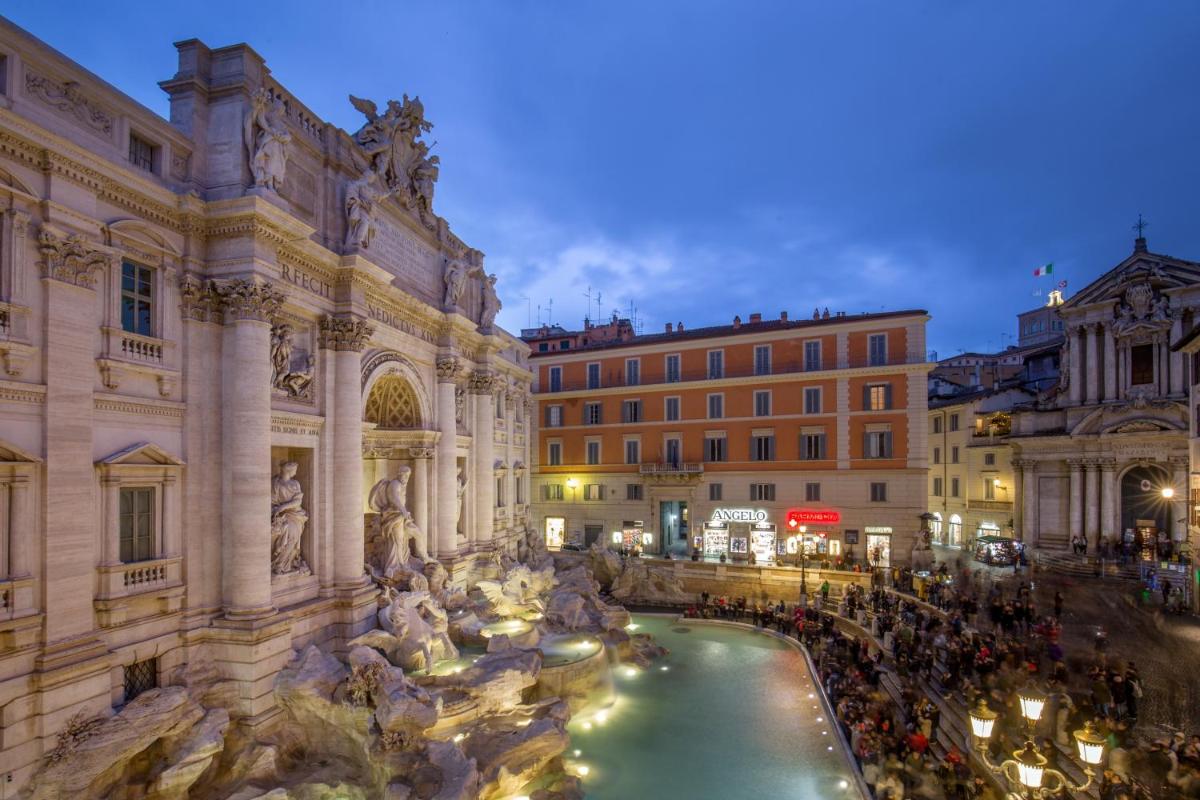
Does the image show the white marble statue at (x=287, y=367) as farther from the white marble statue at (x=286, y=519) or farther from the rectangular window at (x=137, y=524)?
the rectangular window at (x=137, y=524)

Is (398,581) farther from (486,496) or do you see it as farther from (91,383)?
(91,383)

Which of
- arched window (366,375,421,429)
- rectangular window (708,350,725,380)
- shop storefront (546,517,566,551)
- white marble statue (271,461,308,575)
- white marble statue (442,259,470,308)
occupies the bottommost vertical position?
shop storefront (546,517,566,551)

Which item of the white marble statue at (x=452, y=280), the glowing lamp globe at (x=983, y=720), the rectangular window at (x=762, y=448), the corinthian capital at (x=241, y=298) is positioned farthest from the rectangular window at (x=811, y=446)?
the corinthian capital at (x=241, y=298)

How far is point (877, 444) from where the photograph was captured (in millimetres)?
33594

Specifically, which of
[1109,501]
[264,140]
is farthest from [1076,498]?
[264,140]

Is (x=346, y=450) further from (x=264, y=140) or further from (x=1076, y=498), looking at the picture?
(x=1076, y=498)

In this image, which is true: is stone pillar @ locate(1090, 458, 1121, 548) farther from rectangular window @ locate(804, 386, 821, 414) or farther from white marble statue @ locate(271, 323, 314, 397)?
white marble statue @ locate(271, 323, 314, 397)

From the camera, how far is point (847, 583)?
1145 inches

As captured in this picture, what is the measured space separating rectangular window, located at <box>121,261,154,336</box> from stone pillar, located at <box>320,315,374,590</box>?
4.22 metres

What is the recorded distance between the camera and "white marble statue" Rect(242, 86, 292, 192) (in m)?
13.6

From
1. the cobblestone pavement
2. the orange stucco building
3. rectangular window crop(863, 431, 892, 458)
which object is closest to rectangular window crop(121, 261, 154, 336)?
the cobblestone pavement

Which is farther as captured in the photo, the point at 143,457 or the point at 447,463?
the point at 447,463

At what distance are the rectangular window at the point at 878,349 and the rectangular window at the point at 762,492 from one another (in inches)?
332

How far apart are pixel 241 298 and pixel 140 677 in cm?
748
